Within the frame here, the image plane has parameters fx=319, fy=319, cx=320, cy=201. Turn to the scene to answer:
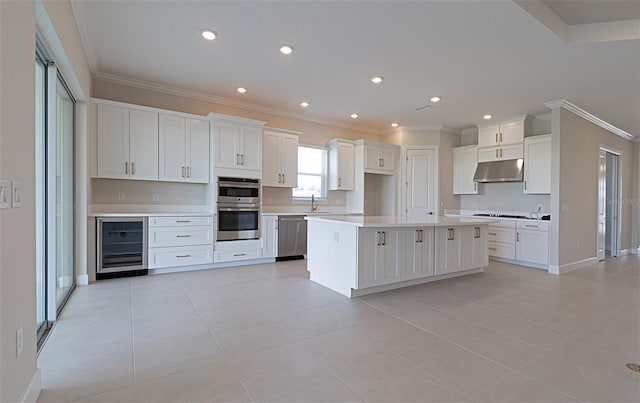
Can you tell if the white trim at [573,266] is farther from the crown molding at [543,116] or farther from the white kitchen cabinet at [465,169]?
the crown molding at [543,116]

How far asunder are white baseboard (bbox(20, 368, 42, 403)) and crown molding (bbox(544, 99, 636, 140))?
6.61 meters

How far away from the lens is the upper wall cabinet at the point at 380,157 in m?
6.69

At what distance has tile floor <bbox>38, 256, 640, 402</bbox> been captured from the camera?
182 cm

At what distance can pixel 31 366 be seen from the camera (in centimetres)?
166

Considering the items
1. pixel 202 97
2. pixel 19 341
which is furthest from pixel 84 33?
pixel 19 341

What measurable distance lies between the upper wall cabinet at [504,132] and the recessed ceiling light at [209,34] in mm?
5434

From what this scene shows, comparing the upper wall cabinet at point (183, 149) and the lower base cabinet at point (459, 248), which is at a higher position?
the upper wall cabinet at point (183, 149)

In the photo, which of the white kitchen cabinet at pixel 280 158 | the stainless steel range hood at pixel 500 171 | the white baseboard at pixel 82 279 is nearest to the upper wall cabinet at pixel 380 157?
the white kitchen cabinet at pixel 280 158

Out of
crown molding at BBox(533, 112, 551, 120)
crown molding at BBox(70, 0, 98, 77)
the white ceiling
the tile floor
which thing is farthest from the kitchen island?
crown molding at BBox(70, 0, 98, 77)

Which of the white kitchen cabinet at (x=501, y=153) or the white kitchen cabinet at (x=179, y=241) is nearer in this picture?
the white kitchen cabinet at (x=179, y=241)

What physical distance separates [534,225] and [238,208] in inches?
195

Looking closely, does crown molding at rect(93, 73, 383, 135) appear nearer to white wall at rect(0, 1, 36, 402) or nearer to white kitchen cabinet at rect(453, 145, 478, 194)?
white kitchen cabinet at rect(453, 145, 478, 194)

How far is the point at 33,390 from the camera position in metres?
1.64

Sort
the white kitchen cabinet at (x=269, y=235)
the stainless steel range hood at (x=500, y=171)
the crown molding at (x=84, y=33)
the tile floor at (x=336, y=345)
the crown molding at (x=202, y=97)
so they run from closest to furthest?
the tile floor at (x=336, y=345) → the crown molding at (x=84, y=33) → the crown molding at (x=202, y=97) → the white kitchen cabinet at (x=269, y=235) → the stainless steel range hood at (x=500, y=171)
